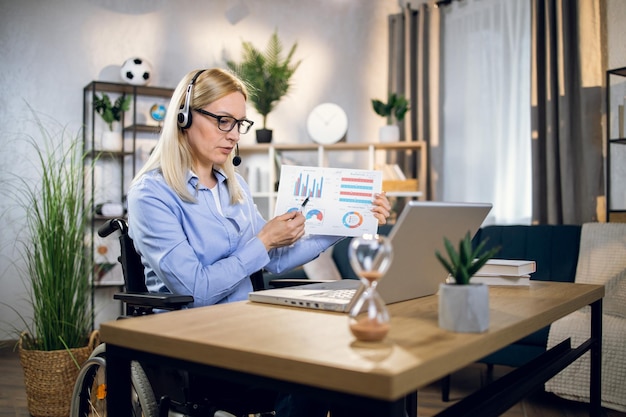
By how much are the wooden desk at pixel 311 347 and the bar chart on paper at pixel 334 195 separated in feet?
1.37

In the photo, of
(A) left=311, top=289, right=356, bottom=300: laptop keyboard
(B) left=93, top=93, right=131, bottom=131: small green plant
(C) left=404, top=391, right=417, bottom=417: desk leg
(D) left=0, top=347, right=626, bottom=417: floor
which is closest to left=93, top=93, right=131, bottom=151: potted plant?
(B) left=93, top=93, right=131, bottom=131: small green plant

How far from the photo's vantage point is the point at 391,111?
15.8 feet

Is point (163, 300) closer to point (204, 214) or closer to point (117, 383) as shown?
point (117, 383)

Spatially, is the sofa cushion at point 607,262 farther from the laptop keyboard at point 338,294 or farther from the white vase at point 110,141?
the white vase at point 110,141

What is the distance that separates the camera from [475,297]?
1.04 m

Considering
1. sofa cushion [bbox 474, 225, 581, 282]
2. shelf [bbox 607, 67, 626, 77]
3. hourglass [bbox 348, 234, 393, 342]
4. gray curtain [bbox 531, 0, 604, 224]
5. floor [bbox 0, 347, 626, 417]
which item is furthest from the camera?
gray curtain [bbox 531, 0, 604, 224]

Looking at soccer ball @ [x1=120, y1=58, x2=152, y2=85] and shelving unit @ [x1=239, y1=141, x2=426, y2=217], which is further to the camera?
soccer ball @ [x1=120, y1=58, x2=152, y2=85]

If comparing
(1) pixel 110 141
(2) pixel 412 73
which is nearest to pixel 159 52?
(1) pixel 110 141

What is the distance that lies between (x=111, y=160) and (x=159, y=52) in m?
0.95

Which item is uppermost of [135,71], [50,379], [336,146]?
[135,71]

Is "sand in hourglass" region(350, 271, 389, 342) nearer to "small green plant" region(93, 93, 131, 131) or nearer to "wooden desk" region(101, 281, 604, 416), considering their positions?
"wooden desk" region(101, 281, 604, 416)

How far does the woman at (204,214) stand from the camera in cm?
160

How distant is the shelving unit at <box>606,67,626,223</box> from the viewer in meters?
3.62

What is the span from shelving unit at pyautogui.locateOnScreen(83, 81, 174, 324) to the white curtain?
2220mm
